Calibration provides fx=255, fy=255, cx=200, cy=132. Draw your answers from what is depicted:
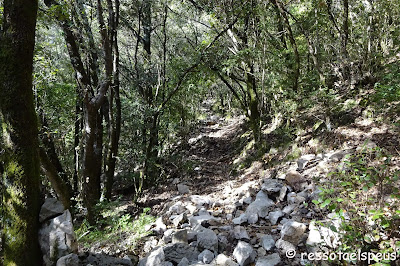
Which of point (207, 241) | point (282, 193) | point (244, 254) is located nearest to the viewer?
point (244, 254)

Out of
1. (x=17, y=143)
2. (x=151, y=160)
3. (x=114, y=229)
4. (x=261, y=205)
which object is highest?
(x=17, y=143)

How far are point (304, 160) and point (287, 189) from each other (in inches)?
47.5

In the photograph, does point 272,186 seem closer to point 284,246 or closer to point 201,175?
point 284,246

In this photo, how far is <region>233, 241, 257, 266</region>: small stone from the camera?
127 inches

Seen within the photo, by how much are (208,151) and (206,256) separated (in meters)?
9.46

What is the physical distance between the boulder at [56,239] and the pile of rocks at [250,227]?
1015 mm

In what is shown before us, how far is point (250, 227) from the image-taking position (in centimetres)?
427

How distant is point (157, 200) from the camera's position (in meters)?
7.52

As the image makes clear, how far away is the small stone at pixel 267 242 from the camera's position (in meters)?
3.45

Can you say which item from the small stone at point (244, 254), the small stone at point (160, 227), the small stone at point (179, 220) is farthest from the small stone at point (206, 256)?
the small stone at point (160, 227)

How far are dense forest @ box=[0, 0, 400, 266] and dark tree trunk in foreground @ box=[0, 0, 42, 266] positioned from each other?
0.05 feet

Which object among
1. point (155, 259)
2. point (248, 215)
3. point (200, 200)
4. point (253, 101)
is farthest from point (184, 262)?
point (253, 101)

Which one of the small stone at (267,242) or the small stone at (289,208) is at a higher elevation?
the small stone at (289,208)

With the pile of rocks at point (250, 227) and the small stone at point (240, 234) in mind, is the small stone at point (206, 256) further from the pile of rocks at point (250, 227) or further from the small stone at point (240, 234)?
the small stone at point (240, 234)
